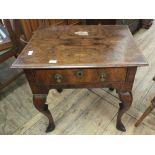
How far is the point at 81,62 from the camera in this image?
0.86m

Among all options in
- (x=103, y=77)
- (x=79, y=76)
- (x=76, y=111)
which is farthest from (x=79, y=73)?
(x=76, y=111)

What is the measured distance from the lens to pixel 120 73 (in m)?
0.89

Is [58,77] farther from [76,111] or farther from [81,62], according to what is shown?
[76,111]

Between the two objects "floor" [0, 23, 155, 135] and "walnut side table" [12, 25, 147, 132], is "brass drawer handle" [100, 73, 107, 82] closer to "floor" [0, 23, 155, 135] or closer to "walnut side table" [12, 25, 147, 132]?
"walnut side table" [12, 25, 147, 132]

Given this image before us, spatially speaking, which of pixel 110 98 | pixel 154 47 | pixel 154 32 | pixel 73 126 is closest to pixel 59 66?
pixel 73 126

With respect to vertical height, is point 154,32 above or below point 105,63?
below

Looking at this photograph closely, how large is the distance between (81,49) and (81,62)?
0.14m

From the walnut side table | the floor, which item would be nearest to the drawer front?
the walnut side table

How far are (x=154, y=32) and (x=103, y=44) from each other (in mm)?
1990

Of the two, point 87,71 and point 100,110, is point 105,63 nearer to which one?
Answer: point 87,71

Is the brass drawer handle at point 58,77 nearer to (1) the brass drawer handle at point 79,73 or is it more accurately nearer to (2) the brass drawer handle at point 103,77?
(1) the brass drawer handle at point 79,73

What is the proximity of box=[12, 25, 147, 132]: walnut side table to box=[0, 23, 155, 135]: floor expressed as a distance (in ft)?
1.03

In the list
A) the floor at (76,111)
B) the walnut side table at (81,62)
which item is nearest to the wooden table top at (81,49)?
the walnut side table at (81,62)

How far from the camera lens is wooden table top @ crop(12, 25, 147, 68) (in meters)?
0.85
